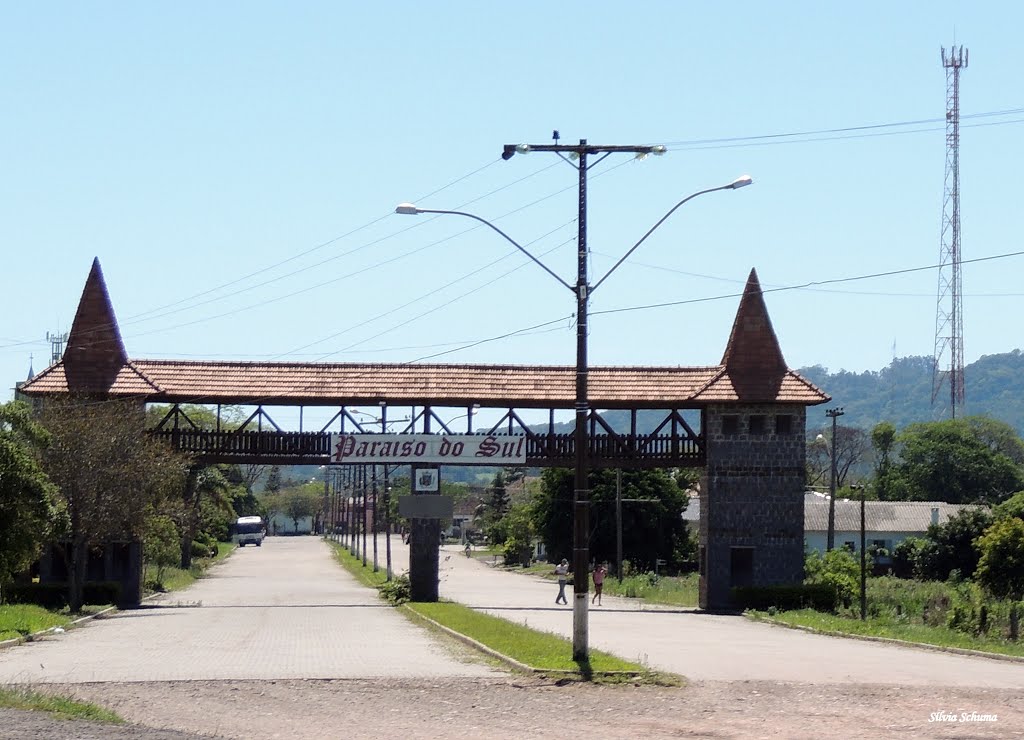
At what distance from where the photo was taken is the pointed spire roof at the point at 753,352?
144 ft

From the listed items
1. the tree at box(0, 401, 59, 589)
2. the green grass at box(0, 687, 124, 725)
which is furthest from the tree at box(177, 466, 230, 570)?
the green grass at box(0, 687, 124, 725)

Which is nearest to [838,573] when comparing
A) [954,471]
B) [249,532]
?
[954,471]

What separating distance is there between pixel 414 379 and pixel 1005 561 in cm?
2317

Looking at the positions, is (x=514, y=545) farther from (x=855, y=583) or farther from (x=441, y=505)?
(x=441, y=505)

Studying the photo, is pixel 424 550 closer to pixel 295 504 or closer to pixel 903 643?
pixel 903 643

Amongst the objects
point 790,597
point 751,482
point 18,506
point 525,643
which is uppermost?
point 751,482

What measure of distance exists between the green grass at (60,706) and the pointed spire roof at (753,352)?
100 feet

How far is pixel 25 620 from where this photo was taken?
30875 mm

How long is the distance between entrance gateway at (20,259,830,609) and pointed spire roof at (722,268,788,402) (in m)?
0.04

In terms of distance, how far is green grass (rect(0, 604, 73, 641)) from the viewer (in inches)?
→ 1108

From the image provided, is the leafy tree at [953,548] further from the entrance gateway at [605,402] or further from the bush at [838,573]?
the entrance gateway at [605,402]

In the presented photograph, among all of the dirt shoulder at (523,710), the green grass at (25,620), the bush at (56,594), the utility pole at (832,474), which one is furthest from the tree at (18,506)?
the utility pole at (832,474)

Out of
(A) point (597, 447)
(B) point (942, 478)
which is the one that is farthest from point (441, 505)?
(B) point (942, 478)

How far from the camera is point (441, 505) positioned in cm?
4197
